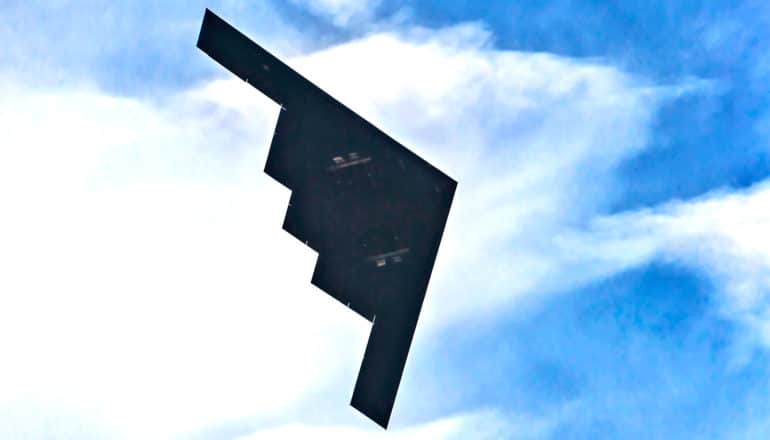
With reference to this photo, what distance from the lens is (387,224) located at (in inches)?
1313

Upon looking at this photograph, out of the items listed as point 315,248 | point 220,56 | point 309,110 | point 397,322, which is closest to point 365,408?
point 397,322

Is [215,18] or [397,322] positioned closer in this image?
[215,18]

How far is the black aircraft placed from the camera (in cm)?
3194

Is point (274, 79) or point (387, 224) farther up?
point (274, 79)

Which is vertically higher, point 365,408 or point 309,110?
point 309,110

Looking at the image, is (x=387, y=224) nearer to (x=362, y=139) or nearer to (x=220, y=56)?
(x=362, y=139)

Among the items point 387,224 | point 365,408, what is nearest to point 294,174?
point 387,224

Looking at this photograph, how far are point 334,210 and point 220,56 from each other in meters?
→ 6.90

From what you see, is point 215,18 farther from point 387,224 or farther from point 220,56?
point 387,224

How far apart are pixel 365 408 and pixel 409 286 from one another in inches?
200

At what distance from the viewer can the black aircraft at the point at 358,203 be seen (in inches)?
1257

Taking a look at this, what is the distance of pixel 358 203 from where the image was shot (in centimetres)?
3306

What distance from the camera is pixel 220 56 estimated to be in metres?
31.7

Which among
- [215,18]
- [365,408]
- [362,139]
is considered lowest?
[365,408]
